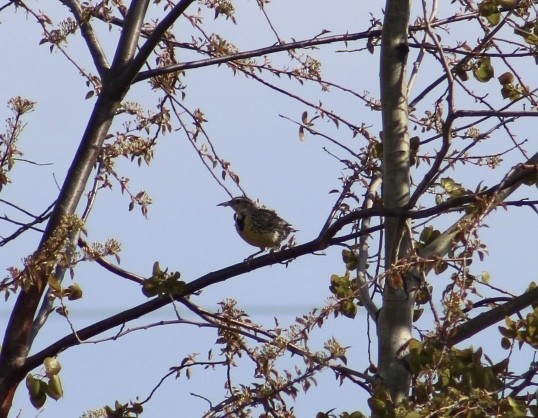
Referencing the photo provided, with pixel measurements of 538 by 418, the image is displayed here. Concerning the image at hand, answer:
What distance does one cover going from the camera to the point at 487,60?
217 inches

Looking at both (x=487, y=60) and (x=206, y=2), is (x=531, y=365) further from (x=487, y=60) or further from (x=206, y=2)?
(x=206, y=2)

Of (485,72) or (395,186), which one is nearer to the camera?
(395,186)

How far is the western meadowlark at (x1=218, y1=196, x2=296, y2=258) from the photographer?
8.53m

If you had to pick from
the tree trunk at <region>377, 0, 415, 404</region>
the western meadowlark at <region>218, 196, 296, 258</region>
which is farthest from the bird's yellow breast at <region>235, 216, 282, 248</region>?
the tree trunk at <region>377, 0, 415, 404</region>

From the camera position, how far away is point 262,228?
861cm

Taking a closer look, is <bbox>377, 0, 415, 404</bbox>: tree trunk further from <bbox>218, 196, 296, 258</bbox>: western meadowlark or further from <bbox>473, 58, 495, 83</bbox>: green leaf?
<bbox>218, 196, 296, 258</bbox>: western meadowlark

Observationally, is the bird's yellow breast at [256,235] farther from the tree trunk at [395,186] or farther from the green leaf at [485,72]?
the tree trunk at [395,186]

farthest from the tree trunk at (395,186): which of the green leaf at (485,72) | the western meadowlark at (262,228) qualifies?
the western meadowlark at (262,228)

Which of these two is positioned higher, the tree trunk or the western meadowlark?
the western meadowlark

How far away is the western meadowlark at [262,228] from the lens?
853cm

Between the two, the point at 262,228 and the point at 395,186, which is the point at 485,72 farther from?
the point at 262,228

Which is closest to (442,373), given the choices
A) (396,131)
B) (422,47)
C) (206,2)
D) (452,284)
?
(452,284)

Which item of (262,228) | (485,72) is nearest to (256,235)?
(262,228)

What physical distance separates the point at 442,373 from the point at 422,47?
1614 millimetres
